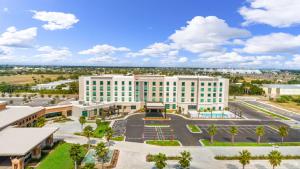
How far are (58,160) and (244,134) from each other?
A: 55.5 metres

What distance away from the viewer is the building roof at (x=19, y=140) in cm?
4375

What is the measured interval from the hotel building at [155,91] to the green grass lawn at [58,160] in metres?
50.5

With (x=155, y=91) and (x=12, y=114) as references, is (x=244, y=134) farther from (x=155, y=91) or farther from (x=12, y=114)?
(x=12, y=114)

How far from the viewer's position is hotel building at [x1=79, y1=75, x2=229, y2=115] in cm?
10762

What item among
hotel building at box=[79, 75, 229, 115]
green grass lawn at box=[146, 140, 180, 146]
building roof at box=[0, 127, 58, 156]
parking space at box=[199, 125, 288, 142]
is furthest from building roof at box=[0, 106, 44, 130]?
parking space at box=[199, 125, 288, 142]

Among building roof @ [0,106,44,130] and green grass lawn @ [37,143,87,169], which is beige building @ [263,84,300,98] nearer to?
green grass lawn @ [37,143,87,169]

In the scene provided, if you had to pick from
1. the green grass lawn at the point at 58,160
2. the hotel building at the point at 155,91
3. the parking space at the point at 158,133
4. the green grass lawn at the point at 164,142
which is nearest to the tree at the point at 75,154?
the green grass lawn at the point at 58,160

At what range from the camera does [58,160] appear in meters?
50.7

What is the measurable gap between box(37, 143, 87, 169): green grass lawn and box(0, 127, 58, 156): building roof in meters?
4.64

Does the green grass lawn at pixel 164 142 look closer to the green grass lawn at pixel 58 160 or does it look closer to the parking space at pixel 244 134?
the parking space at pixel 244 134

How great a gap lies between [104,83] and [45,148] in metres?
53.1

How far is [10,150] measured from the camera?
44125mm

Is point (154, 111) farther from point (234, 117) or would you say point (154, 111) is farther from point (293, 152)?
point (293, 152)

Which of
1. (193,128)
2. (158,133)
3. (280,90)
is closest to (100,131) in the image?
(158,133)
